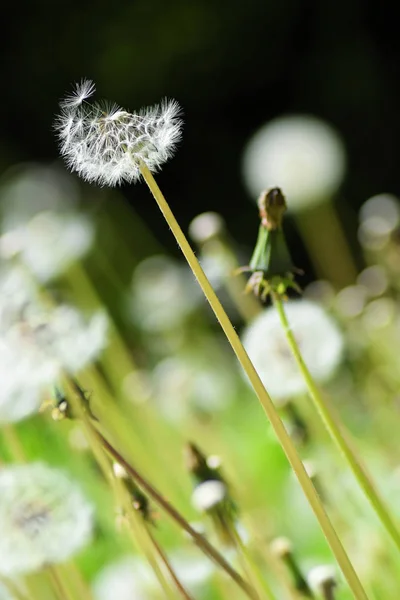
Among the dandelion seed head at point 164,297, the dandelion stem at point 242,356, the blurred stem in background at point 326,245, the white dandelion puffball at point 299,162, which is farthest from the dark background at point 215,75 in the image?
the dandelion stem at point 242,356

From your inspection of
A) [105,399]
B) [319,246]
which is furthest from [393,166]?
[105,399]

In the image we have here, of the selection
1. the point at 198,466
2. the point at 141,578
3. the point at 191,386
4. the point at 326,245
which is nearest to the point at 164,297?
the point at 191,386

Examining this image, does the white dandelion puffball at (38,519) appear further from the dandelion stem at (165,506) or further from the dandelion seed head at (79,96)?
the dandelion seed head at (79,96)

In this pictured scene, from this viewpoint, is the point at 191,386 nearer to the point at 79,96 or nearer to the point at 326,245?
the point at 79,96

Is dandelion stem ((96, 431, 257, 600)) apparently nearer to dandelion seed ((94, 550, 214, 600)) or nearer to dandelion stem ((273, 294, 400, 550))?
dandelion stem ((273, 294, 400, 550))

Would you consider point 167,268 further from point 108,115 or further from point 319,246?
point 108,115
